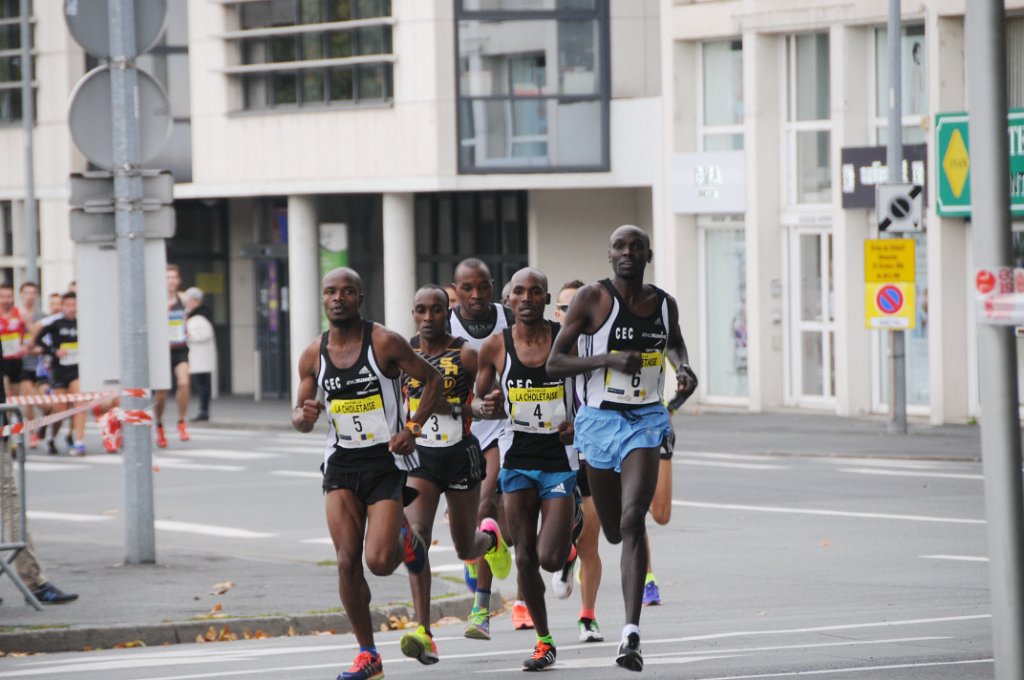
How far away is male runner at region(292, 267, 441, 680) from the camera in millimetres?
9039

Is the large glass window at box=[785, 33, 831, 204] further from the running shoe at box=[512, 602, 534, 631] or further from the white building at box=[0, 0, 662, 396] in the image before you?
the running shoe at box=[512, 602, 534, 631]

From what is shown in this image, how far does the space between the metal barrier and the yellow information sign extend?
47.9 ft

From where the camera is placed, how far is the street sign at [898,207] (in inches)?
940

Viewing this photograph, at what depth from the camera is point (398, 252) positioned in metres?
34.3

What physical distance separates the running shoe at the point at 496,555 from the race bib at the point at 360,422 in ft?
5.53

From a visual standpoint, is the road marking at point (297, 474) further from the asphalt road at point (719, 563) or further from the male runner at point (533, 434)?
the male runner at point (533, 434)

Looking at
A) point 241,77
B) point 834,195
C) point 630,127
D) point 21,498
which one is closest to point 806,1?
point 834,195

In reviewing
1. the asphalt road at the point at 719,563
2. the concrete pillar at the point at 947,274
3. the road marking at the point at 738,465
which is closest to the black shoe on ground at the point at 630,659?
the asphalt road at the point at 719,563

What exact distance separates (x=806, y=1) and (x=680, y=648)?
64.9 feet

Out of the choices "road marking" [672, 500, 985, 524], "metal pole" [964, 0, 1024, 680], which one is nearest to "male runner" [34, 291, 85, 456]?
"road marking" [672, 500, 985, 524]

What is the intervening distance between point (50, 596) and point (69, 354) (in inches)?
483

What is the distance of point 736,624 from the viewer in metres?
11.1

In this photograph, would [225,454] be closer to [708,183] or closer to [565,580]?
[708,183]

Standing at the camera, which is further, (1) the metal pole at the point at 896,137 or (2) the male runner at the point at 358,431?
(1) the metal pole at the point at 896,137
